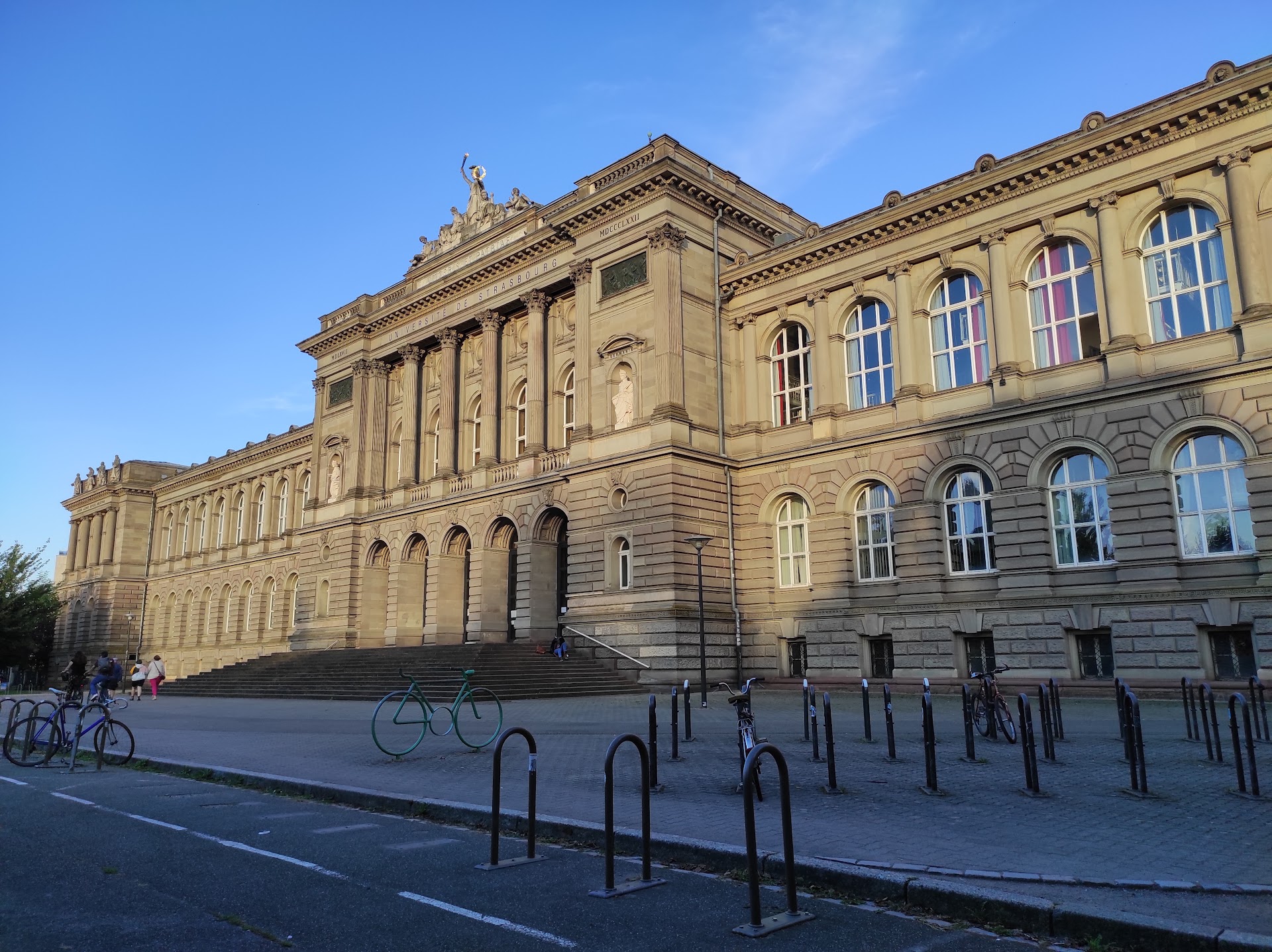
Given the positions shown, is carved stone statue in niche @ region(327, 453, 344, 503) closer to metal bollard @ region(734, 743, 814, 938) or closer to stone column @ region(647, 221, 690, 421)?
stone column @ region(647, 221, 690, 421)

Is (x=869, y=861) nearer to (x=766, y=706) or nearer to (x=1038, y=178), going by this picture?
(x=766, y=706)

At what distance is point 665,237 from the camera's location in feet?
111

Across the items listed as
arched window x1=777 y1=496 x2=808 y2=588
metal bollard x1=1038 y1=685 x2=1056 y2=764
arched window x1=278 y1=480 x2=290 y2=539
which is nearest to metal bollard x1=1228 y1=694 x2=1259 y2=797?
metal bollard x1=1038 y1=685 x2=1056 y2=764

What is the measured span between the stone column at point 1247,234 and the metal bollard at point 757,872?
76.1ft

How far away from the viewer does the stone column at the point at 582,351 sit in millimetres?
35781

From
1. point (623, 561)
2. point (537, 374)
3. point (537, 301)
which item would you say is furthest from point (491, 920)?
point (537, 301)

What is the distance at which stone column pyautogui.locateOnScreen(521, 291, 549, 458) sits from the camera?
38.1 m

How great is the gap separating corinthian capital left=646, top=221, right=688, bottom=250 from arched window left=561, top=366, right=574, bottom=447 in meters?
7.27

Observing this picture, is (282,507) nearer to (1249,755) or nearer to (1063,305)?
(1063,305)

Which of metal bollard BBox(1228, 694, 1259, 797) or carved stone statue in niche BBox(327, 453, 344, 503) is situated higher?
carved stone statue in niche BBox(327, 453, 344, 503)

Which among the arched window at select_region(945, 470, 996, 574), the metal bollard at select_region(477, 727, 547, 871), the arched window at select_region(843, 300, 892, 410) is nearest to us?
the metal bollard at select_region(477, 727, 547, 871)

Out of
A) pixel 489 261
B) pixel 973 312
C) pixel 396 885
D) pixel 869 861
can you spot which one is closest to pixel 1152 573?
pixel 973 312


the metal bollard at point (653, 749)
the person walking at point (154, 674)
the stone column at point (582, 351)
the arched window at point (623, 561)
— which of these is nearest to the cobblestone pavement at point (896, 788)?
the metal bollard at point (653, 749)

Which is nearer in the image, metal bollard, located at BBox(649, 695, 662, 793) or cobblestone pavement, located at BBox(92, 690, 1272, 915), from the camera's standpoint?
cobblestone pavement, located at BBox(92, 690, 1272, 915)
